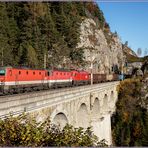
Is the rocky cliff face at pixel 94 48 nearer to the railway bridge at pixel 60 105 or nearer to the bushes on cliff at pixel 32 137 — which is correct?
the railway bridge at pixel 60 105

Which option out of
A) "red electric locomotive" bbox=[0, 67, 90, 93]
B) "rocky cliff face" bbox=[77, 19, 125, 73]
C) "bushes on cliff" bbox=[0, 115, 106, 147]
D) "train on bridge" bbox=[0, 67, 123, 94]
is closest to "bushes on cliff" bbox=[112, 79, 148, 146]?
"rocky cliff face" bbox=[77, 19, 125, 73]

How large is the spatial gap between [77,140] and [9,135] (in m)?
2.58

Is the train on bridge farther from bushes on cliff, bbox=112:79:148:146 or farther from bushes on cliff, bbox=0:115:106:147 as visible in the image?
bushes on cliff, bbox=112:79:148:146

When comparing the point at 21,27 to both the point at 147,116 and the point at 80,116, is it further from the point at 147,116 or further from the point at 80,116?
the point at 80,116

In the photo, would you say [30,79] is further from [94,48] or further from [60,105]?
[94,48]

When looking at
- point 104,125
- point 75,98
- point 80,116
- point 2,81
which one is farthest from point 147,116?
point 2,81

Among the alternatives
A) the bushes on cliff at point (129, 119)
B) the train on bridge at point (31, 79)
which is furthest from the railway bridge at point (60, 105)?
the bushes on cliff at point (129, 119)

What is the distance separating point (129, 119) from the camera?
78.4 meters

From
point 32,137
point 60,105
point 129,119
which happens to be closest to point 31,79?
point 60,105

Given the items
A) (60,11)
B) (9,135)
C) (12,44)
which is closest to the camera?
(9,135)

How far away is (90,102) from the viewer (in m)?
44.1

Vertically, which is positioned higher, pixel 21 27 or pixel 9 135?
pixel 21 27

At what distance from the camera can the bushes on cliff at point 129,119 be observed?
2844 inches

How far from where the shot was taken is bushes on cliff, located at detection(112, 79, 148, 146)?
2844 inches
